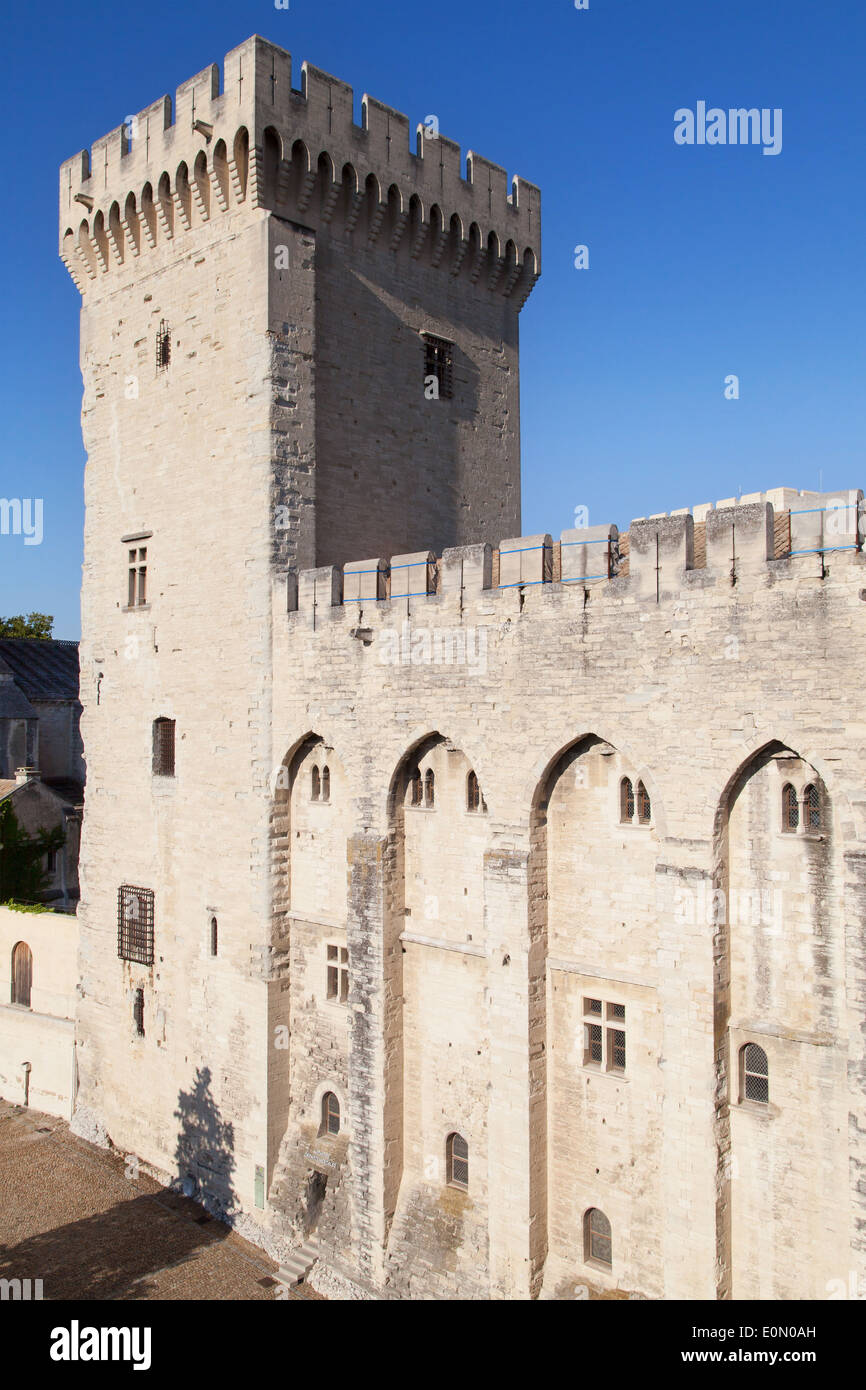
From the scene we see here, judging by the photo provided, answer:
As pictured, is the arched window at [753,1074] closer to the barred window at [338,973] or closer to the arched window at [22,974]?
the barred window at [338,973]

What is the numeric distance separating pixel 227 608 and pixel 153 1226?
37.2 feet

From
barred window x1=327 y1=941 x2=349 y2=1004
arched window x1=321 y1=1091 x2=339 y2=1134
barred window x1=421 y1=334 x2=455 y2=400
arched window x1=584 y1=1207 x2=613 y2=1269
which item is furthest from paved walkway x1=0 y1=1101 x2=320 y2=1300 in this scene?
barred window x1=421 y1=334 x2=455 y2=400

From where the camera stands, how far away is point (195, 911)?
1936cm

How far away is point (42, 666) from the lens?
43094 mm

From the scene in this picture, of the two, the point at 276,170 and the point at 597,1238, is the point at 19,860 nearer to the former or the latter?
the point at 276,170

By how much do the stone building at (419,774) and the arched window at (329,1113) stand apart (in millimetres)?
68

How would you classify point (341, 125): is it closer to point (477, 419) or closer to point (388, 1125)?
point (477, 419)

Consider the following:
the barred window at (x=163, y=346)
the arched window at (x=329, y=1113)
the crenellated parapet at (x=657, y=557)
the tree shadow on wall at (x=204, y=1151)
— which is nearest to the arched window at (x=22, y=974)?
the tree shadow on wall at (x=204, y=1151)

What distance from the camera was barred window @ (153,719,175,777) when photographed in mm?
20359

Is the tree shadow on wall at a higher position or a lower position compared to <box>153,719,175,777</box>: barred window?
lower

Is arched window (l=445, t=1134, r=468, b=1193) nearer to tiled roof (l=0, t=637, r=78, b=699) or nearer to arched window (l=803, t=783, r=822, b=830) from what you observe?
arched window (l=803, t=783, r=822, b=830)

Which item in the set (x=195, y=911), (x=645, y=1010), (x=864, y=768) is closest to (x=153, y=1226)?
(x=195, y=911)

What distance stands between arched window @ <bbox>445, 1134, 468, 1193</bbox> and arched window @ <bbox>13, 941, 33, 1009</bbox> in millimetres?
13977

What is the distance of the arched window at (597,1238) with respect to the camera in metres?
13.8
